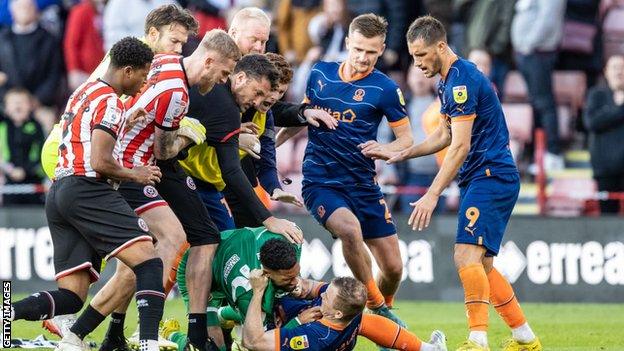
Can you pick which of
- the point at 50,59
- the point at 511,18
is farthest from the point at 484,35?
the point at 50,59

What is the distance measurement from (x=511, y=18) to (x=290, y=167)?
3.52m

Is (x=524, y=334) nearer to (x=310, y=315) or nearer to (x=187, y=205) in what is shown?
(x=310, y=315)

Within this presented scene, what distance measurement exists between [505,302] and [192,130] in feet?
9.25

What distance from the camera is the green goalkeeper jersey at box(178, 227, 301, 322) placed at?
33.8ft

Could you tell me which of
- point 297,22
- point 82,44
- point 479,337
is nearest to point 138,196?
point 479,337

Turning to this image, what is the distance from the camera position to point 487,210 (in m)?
10.8

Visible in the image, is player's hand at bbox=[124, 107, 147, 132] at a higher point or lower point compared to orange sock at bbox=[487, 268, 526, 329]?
higher

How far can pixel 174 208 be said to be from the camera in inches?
429

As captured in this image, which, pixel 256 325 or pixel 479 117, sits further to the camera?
pixel 479 117

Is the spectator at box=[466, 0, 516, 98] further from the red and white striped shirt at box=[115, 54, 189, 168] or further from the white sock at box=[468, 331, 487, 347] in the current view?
the red and white striped shirt at box=[115, 54, 189, 168]

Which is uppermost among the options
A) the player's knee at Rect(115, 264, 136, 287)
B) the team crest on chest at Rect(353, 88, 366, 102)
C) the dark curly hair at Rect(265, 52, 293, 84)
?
the dark curly hair at Rect(265, 52, 293, 84)

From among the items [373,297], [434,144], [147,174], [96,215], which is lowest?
[373,297]

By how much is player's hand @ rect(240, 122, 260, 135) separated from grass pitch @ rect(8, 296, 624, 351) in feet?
6.62

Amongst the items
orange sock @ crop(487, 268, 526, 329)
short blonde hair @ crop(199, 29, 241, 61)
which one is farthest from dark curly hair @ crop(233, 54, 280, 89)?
orange sock @ crop(487, 268, 526, 329)
